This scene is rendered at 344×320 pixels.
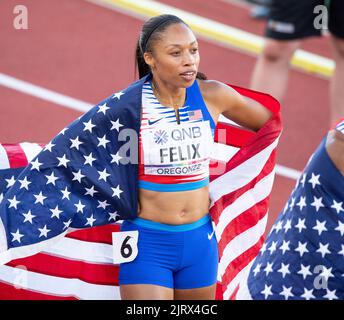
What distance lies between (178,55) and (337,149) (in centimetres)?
96

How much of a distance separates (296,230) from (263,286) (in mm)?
385

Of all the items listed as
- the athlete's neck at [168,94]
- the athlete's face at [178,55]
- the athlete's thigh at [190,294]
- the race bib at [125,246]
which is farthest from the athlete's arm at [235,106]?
the athlete's thigh at [190,294]

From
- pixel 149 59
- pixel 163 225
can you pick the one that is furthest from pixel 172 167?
pixel 149 59

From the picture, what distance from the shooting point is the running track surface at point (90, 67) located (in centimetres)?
1007

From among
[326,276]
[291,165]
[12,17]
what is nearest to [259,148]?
[326,276]

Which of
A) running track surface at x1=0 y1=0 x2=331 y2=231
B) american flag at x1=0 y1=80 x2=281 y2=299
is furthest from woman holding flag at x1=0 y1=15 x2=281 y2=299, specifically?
running track surface at x1=0 y1=0 x2=331 y2=231

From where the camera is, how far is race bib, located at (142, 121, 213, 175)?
557 cm

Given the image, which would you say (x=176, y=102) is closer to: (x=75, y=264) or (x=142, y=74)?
(x=142, y=74)

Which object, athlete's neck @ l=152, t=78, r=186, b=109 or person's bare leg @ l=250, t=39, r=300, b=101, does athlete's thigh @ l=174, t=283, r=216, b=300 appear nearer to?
athlete's neck @ l=152, t=78, r=186, b=109

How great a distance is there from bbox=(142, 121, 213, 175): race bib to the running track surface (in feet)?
11.9

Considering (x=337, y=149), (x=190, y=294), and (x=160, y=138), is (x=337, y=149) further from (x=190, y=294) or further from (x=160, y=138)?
(x=190, y=294)

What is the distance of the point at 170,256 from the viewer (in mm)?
5688
